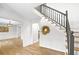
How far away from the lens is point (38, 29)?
5.63 ft

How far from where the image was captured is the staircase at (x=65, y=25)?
1.66 m

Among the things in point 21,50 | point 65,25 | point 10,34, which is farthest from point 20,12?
point 65,25

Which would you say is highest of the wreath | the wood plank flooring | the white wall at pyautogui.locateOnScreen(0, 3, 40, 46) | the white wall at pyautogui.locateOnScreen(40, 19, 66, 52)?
the white wall at pyautogui.locateOnScreen(0, 3, 40, 46)

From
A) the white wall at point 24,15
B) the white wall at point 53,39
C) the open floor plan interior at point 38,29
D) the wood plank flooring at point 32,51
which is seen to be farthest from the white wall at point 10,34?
the white wall at point 53,39

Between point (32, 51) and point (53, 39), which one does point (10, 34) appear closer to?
point (32, 51)

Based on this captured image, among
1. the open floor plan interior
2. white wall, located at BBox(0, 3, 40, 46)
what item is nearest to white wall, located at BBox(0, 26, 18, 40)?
the open floor plan interior

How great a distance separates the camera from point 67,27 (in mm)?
1674

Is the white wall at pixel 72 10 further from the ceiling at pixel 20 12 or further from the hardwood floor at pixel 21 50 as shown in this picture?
the hardwood floor at pixel 21 50

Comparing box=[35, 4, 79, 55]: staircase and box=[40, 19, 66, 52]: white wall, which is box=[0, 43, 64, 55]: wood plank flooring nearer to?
box=[40, 19, 66, 52]: white wall

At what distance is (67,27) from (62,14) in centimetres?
20

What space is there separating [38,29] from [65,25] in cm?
39

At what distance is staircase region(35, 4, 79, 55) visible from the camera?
5.46 ft

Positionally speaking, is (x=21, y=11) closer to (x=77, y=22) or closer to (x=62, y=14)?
(x=62, y=14)
